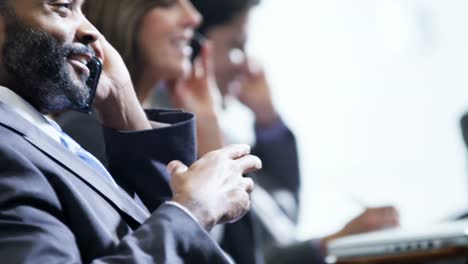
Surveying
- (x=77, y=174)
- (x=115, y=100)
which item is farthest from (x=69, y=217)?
(x=115, y=100)

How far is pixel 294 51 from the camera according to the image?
3.27 metres

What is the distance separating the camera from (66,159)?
126cm

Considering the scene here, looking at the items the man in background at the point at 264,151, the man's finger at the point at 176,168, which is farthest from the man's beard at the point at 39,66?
the man in background at the point at 264,151

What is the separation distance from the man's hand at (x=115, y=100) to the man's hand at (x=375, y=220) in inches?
42.6

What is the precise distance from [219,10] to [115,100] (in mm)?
1646

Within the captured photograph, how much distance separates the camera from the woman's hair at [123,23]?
1.66m

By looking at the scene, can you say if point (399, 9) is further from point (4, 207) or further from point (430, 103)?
point (4, 207)

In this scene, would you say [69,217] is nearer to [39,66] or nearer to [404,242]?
[39,66]

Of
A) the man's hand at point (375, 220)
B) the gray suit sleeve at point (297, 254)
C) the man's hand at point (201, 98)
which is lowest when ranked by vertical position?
the gray suit sleeve at point (297, 254)

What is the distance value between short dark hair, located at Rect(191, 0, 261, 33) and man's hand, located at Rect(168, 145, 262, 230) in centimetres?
178

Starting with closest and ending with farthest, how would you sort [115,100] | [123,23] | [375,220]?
1. [115,100]
2. [123,23]
3. [375,220]

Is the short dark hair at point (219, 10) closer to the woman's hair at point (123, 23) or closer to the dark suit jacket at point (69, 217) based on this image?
the woman's hair at point (123, 23)

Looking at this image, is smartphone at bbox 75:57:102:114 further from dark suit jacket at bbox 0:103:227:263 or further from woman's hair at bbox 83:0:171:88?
woman's hair at bbox 83:0:171:88

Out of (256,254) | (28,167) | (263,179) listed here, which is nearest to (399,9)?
(263,179)
